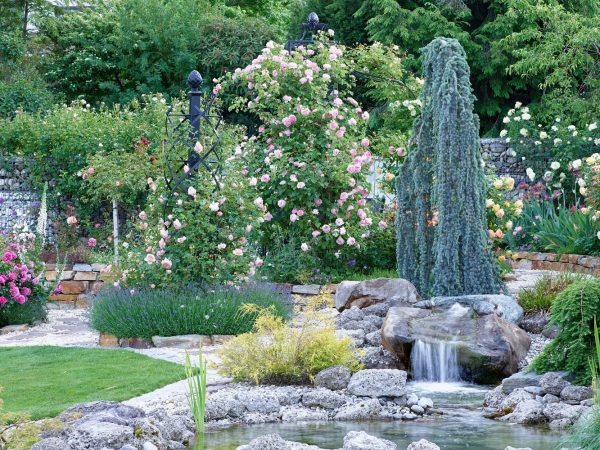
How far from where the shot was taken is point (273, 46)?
13.2 metres

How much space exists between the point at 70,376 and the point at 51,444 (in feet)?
7.72

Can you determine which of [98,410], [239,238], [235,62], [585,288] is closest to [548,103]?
[235,62]

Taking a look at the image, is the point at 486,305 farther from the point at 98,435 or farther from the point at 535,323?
the point at 98,435

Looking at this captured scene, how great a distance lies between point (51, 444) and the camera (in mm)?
5359

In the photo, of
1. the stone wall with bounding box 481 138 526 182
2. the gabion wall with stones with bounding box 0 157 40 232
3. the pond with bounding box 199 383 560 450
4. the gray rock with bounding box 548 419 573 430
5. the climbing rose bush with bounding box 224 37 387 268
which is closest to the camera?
the pond with bounding box 199 383 560 450

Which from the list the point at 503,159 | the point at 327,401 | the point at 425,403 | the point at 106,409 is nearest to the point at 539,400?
the point at 425,403

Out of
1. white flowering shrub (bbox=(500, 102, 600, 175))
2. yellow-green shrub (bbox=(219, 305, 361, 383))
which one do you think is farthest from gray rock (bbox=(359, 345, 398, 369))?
white flowering shrub (bbox=(500, 102, 600, 175))

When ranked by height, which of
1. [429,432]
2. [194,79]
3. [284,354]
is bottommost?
[429,432]

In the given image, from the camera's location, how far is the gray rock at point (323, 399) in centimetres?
704

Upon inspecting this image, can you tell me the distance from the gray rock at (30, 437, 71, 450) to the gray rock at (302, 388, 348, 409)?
6.77ft

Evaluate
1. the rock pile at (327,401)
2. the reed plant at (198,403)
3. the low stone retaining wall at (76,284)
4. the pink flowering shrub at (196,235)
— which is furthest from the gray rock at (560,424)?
the low stone retaining wall at (76,284)

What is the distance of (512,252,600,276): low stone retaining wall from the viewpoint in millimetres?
13156

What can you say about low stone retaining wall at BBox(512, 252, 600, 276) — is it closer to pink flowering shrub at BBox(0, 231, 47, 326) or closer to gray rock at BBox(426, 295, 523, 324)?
gray rock at BBox(426, 295, 523, 324)

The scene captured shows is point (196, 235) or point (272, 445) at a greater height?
point (196, 235)
